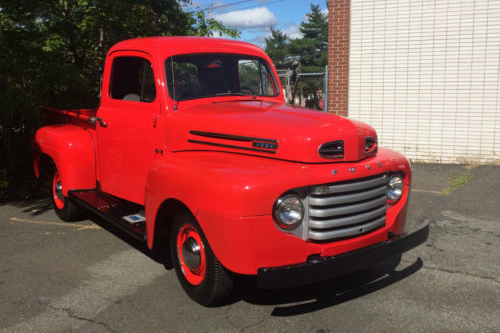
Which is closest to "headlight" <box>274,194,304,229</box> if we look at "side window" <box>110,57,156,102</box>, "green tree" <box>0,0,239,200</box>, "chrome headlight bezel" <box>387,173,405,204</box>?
"chrome headlight bezel" <box>387,173,405,204</box>

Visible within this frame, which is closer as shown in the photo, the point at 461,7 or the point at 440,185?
the point at 440,185

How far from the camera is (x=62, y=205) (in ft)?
20.7

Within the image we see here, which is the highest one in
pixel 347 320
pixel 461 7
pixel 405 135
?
pixel 461 7

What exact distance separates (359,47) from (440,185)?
145 inches

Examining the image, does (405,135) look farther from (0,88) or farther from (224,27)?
(0,88)

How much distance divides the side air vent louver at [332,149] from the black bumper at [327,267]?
0.71 m

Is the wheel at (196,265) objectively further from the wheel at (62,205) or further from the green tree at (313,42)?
the green tree at (313,42)

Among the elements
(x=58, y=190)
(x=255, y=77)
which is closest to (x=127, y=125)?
(x=255, y=77)

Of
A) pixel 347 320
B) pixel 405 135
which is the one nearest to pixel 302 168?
pixel 347 320

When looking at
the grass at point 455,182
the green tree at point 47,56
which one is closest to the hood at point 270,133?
the green tree at point 47,56

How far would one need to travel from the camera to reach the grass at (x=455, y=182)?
25.5ft

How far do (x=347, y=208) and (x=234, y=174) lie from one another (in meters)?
0.87

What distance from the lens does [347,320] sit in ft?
11.6

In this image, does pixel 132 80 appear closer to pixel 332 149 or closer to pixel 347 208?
pixel 332 149
